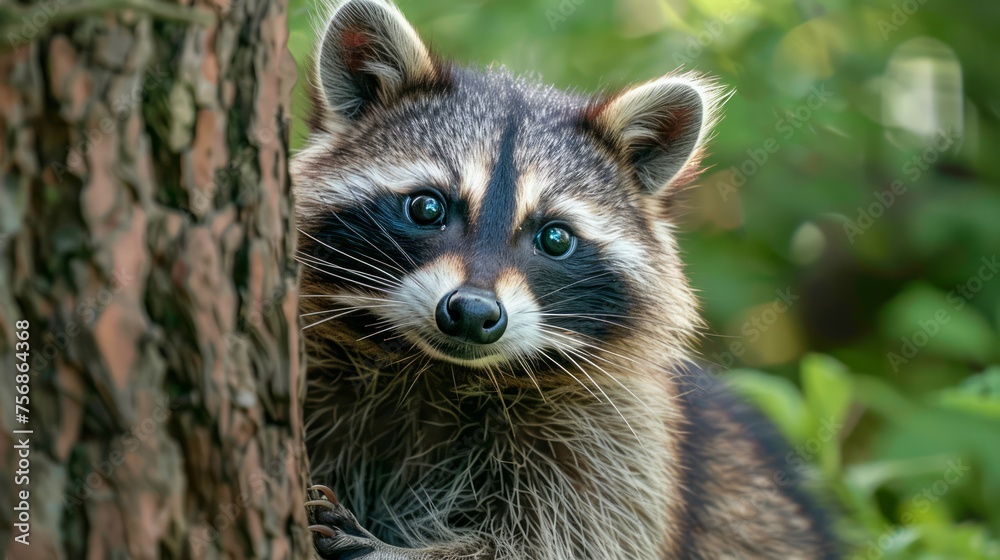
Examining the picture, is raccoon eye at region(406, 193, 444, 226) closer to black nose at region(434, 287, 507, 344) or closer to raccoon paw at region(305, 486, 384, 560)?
black nose at region(434, 287, 507, 344)

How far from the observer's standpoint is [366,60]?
3.38 metres

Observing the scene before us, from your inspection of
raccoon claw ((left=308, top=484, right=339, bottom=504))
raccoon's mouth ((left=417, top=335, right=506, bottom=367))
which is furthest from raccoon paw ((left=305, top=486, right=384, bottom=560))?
raccoon's mouth ((left=417, top=335, right=506, bottom=367))

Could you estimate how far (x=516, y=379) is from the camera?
3.16 metres

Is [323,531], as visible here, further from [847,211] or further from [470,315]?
[847,211]

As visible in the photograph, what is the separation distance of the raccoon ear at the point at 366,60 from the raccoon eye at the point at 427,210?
54cm

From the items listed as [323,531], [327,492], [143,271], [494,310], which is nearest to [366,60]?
[494,310]

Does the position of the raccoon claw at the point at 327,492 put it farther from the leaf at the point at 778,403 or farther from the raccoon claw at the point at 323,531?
the leaf at the point at 778,403

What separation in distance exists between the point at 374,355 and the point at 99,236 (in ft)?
5.42

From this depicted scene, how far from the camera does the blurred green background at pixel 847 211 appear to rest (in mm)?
4113

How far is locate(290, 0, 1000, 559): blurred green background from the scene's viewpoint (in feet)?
13.5

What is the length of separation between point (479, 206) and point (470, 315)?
17.8 inches

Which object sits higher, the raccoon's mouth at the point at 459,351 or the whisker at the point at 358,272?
the whisker at the point at 358,272

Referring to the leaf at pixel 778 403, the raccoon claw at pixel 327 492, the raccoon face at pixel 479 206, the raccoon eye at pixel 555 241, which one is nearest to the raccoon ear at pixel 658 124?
the raccoon face at pixel 479 206

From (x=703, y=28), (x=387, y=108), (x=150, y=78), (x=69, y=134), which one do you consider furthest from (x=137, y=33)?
(x=703, y=28)
